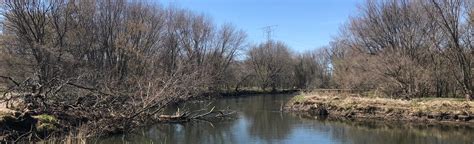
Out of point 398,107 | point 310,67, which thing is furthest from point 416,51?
point 310,67

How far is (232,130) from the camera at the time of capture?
26109 mm

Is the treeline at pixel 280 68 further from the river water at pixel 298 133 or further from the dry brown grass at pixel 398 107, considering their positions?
the river water at pixel 298 133

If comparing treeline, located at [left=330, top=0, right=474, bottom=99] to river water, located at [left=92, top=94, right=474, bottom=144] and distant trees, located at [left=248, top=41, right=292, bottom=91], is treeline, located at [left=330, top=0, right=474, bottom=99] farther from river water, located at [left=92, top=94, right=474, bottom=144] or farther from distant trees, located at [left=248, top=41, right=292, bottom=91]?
distant trees, located at [left=248, top=41, right=292, bottom=91]

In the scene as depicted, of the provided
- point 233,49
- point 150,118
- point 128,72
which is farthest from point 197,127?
point 233,49

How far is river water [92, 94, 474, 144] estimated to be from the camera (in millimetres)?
21781

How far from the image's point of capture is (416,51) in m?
37.5

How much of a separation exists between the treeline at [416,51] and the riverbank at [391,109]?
3.49 m

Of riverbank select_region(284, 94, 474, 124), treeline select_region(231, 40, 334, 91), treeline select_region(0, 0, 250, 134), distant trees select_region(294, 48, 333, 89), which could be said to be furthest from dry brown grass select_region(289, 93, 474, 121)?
distant trees select_region(294, 48, 333, 89)

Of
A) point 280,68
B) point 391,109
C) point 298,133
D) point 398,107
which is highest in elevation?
point 280,68

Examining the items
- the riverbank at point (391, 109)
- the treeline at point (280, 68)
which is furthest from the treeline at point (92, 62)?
the treeline at point (280, 68)

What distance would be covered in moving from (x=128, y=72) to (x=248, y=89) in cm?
3465

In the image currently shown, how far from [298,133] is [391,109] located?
30.8 feet

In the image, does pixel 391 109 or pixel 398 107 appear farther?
pixel 391 109

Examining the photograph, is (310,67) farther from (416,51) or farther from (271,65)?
(416,51)
